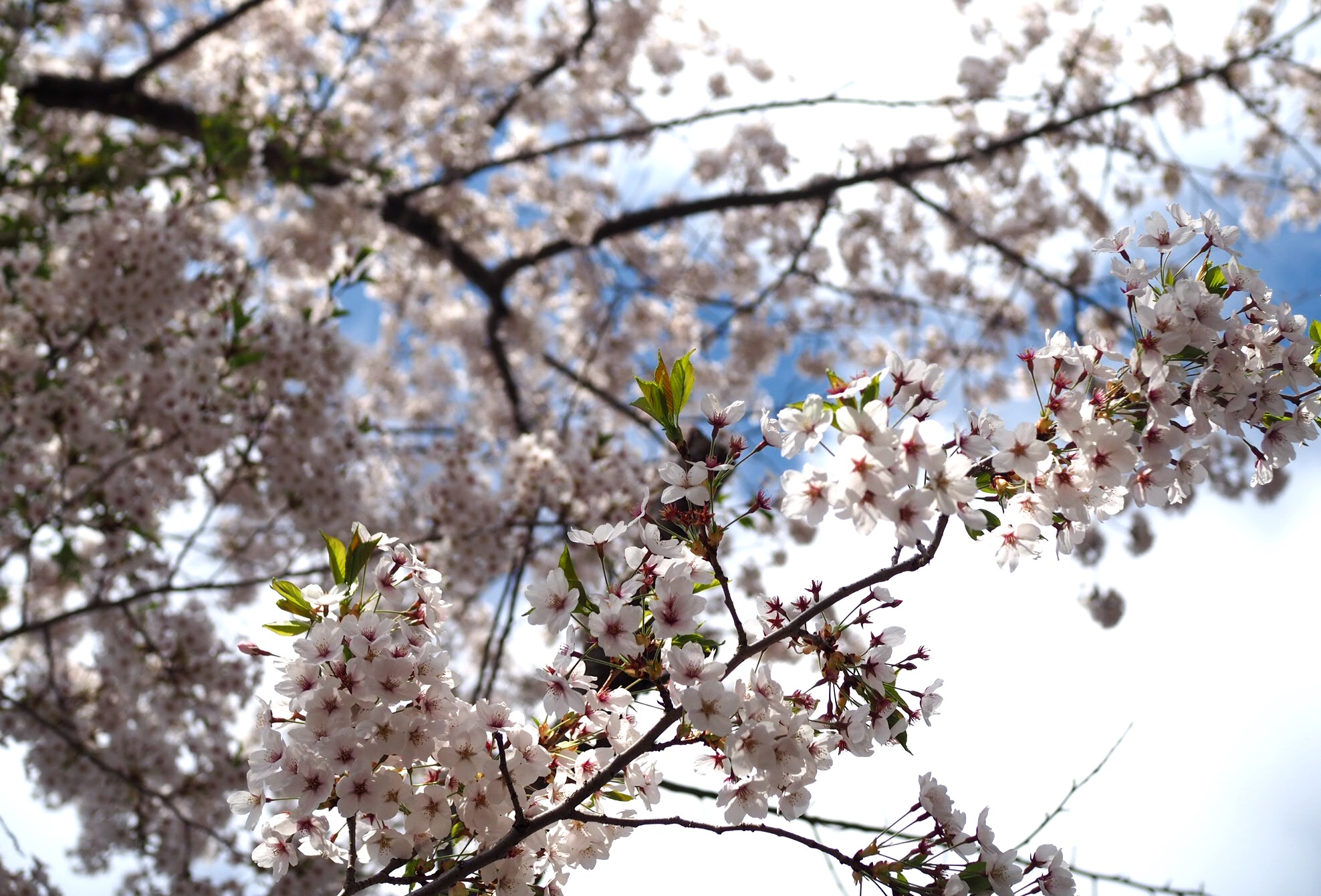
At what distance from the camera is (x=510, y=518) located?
423 cm

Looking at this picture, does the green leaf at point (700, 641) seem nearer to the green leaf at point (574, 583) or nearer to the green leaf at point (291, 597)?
the green leaf at point (574, 583)

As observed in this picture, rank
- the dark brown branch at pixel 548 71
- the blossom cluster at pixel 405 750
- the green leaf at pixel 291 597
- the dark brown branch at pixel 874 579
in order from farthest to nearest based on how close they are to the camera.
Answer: the dark brown branch at pixel 548 71, the green leaf at pixel 291 597, the blossom cluster at pixel 405 750, the dark brown branch at pixel 874 579

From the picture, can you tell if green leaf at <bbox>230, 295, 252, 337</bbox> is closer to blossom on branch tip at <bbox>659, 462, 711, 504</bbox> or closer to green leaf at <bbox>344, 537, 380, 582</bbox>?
green leaf at <bbox>344, 537, 380, 582</bbox>

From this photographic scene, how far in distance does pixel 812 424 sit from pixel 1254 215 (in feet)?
38.1

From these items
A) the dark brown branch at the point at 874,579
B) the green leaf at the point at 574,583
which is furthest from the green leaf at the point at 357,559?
the dark brown branch at the point at 874,579

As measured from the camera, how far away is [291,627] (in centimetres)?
142

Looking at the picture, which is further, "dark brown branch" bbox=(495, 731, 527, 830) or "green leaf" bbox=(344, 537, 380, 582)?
"green leaf" bbox=(344, 537, 380, 582)

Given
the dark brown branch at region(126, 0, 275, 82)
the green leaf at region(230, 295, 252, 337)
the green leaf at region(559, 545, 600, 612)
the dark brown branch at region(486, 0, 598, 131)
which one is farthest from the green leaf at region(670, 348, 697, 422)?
the dark brown branch at region(126, 0, 275, 82)

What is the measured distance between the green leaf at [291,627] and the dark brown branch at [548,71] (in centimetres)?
699

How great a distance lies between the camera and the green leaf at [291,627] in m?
1.41

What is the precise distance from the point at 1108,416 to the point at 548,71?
8100mm

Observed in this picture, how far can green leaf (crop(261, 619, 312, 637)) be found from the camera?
1.41 meters

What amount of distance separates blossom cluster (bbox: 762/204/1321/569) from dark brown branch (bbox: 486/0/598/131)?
6959mm

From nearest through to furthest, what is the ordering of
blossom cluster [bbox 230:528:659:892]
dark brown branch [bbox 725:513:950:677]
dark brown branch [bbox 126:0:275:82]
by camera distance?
1. dark brown branch [bbox 725:513:950:677]
2. blossom cluster [bbox 230:528:659:892]
3. dark brown branch [bbox 126:0:275:82]
